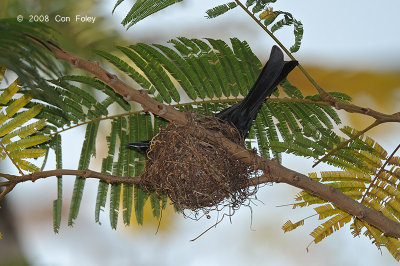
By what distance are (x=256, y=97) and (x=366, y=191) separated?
31.3 inches

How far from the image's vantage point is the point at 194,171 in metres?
2.94

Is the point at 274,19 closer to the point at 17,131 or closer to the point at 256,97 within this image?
the point at 256,97

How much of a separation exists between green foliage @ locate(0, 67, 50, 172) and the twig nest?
587mm

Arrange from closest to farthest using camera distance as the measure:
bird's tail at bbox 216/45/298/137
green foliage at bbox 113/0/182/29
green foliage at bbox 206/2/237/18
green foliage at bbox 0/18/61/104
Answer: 1. green foliage at bbox 0/18/61/104
2. green foliage at bbox 113/0/182/29
3. green foliage at bbox 206/2/237/18
4. bird's tail at bbox 216/45/298/137

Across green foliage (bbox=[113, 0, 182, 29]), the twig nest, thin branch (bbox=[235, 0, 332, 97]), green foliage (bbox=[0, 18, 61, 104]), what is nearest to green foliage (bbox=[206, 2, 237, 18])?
thin branch (bbox=[235, 0, 332, 97])

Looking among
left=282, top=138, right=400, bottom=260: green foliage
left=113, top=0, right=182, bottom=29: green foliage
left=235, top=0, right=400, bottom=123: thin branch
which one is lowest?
left=282, top=138, right=400, bottom=260: green foliage

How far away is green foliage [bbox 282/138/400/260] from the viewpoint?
3.01 meters

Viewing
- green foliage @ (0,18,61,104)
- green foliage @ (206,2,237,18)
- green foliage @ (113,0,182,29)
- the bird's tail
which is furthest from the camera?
the bird's tail

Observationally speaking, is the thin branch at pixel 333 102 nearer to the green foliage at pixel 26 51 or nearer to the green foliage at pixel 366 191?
the green foliage at pixel 366 191

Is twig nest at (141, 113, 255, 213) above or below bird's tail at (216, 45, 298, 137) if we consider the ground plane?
below

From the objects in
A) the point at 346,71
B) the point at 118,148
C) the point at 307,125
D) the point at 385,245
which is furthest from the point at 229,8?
the point at 346,71

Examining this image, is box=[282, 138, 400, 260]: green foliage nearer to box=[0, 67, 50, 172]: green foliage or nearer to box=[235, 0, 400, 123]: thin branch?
box=[235, 0, 400, 123]: thin branch

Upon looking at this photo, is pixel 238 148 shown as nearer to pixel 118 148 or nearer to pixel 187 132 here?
pixel 187 132

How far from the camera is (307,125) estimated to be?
322cm
